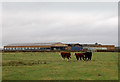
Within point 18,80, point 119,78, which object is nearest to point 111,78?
point 119,78

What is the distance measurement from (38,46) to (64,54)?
71.0 m

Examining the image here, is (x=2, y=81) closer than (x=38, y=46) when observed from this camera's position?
Yes

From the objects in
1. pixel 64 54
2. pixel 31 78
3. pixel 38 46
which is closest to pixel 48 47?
pixel 38 46

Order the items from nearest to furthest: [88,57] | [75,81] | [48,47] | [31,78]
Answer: [75,81] → [31,78] → [88,57] → [48,47]

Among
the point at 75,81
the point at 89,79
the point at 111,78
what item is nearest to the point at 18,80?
the point at 75,81

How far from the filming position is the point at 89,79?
11.6 m

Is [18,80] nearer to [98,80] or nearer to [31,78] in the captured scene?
[31,78]

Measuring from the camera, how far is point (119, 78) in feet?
40.1

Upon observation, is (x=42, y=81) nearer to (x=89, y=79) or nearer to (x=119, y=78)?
(x=89, y=79)

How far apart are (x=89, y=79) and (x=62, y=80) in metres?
1.65

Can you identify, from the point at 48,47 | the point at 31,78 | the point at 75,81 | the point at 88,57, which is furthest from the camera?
the point at 48,47

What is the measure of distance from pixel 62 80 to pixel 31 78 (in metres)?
2.05

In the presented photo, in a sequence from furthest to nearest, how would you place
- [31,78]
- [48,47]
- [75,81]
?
[48,47] → [31,78] → [75,81]

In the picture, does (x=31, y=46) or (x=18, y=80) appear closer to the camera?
(x=18, y=80)
